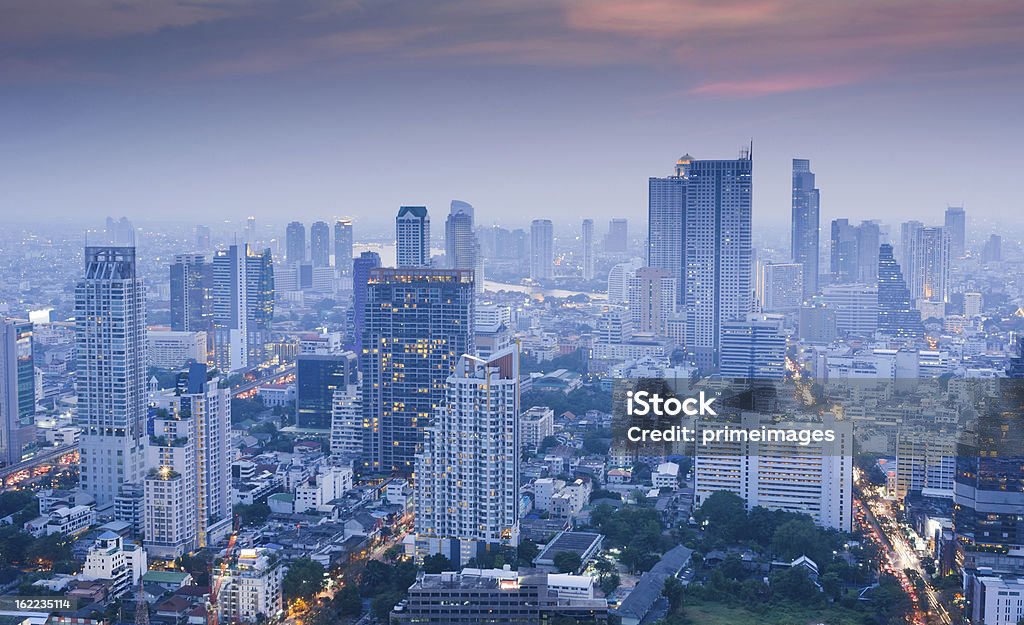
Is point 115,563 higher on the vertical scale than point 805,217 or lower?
lower

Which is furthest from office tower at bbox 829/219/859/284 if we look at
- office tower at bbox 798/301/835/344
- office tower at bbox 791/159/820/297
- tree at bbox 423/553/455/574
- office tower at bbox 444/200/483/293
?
tree at bbox 423/553/455/574

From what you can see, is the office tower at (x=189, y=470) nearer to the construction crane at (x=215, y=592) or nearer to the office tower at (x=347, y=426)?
the construction crane at (x=215, y=592)

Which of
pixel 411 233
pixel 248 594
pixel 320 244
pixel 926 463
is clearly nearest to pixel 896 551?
pixel 926 463

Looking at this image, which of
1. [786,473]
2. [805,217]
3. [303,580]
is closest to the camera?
[303,580]

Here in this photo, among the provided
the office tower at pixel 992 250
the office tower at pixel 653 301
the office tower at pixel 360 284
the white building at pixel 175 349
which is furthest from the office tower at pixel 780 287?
the white building at pixel 175 349

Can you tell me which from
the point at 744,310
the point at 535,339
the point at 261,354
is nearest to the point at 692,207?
the point at 744,310

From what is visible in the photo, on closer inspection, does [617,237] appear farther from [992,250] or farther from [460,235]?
[992,250]

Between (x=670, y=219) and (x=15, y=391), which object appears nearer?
(x=15, y=391)
